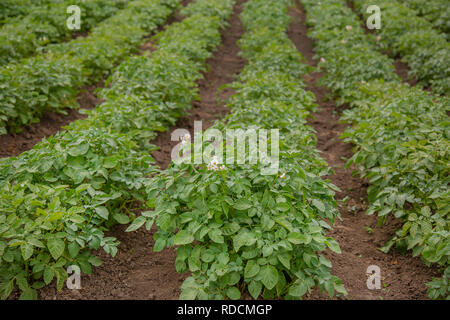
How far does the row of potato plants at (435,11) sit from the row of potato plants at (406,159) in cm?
407

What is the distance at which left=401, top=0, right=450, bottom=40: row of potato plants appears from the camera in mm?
8633

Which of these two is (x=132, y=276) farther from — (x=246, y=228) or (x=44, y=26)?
(x=44, y=26)

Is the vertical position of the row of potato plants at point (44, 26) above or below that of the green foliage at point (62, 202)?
above

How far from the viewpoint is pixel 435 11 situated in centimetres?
948

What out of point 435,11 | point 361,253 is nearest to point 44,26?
point 361,253

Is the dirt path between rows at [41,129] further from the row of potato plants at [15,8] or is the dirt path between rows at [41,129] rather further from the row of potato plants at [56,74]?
the row of potato plants at [15,8]

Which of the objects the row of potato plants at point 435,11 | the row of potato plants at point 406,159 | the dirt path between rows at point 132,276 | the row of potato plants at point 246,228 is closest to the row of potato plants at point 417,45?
the row of potato plants at point 435,11

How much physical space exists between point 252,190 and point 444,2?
9.96m

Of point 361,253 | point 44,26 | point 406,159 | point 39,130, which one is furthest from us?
point 44,26

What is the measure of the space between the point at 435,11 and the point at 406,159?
836 centimetres

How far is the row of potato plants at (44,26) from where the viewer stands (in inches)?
238

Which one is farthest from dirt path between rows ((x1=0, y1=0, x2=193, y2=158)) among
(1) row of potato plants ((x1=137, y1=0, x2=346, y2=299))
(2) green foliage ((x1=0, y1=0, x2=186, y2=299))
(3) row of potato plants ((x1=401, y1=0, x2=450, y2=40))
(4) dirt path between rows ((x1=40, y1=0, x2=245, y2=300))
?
(3) row of potato plants ((x1=401, y1=0, x2=450, y2=40))

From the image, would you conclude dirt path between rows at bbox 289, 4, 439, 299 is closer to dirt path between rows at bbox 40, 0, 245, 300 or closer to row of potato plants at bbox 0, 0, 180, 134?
dirt path between rows at bbox 40, 0, 245, 300

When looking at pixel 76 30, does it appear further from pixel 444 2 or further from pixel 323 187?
pixel 444 2
